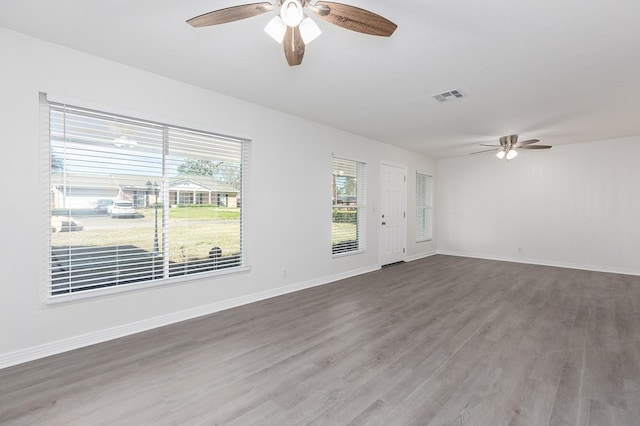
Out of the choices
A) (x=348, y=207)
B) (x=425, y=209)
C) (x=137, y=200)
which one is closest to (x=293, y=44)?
(x=137, y=200)

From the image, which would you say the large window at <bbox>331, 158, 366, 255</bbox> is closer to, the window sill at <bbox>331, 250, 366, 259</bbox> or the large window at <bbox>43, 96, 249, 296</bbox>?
the window sill at <bbox>331, 250, 366, 259</bbox>

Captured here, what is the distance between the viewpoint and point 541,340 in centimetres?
279

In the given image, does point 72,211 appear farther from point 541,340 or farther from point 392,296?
point 541,340

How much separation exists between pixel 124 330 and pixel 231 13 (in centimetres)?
291

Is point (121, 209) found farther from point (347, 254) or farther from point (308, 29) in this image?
point (347, 254)

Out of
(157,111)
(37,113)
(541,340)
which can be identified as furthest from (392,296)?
(37,113)

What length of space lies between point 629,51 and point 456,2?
1827mm

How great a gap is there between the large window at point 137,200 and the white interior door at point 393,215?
10.7 ft

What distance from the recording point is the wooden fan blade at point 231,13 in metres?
1.71

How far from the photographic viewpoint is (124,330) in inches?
112

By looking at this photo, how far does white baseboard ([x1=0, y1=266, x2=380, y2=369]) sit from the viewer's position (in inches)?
92.9

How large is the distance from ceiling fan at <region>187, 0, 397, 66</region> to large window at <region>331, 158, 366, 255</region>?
3.26m

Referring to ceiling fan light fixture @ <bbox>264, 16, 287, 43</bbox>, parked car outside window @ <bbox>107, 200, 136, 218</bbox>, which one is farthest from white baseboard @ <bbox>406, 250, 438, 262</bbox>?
ceiling fan light fixture @ <bbox>264, 16, 287, 43</bbox>

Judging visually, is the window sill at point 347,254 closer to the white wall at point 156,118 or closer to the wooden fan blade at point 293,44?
the white wall at point 156,118
